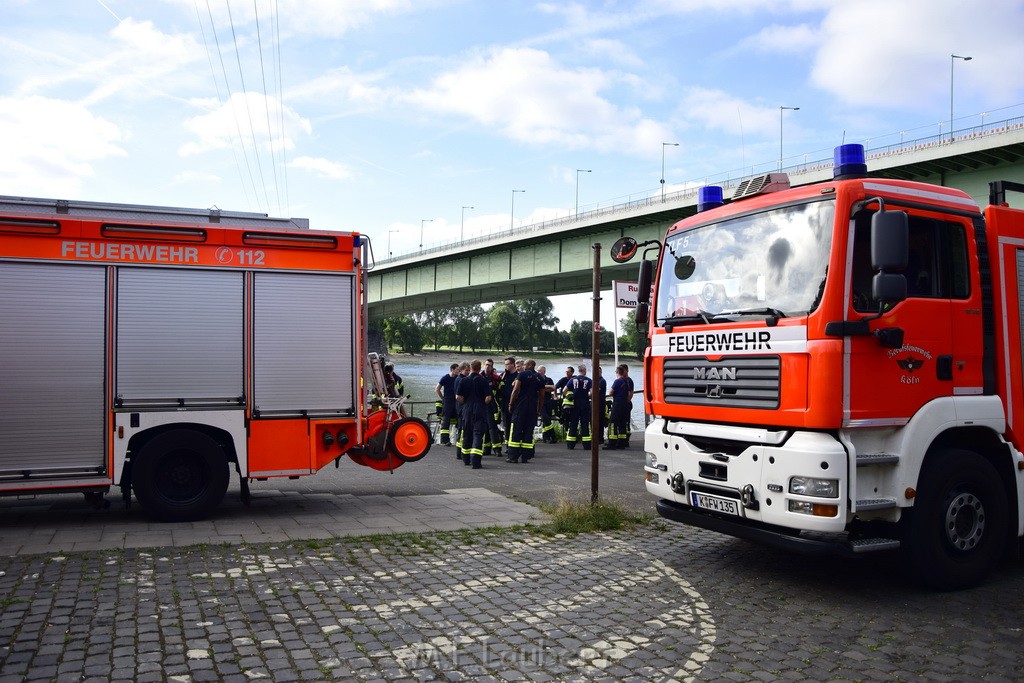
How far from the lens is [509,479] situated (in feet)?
40.2

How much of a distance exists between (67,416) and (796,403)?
22.0 ft

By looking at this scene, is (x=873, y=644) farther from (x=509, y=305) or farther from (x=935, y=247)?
(x=509, y=305)

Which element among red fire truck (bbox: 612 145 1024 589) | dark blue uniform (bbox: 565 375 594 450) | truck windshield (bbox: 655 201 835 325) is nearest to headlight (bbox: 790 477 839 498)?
red fire truck (bbox: 612 145 1024 589)

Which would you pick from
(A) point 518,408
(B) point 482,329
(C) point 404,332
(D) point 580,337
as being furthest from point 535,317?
(A) point 518,408

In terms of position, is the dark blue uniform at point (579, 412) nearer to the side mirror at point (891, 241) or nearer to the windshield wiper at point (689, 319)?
the windshield wiper at point (689, 319)

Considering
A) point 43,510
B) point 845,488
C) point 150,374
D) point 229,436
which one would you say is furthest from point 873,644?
point 43,510

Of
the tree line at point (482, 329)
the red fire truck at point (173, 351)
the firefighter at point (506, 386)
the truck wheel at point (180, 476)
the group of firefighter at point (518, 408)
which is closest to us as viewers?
the red fire truck at point (173, 351)

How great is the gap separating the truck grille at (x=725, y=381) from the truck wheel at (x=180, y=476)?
15.3 feet

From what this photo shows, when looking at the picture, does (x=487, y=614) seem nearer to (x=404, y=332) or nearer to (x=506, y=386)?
(x=506, y=386)

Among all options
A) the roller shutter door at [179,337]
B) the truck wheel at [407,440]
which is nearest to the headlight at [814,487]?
the truck wheel at [407,440]

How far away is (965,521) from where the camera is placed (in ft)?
20.4

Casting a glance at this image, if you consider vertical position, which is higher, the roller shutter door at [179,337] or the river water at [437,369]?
the roller shutter door at [179,337]

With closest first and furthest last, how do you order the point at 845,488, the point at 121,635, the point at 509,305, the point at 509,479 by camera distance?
the point at 121,635 → the point at 845,488 → the point at 509,479 → the point at 509,305

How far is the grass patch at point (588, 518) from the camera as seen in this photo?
26.8 feet
